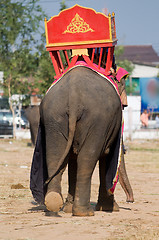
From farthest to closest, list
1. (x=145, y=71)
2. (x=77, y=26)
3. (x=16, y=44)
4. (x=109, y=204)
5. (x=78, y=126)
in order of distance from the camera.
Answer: (x=145, y=71)
(x=16, y=44)
(x=109, y=204)
(x=77, y=26)
(x=78, y=126)

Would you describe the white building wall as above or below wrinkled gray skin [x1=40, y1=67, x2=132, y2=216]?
below

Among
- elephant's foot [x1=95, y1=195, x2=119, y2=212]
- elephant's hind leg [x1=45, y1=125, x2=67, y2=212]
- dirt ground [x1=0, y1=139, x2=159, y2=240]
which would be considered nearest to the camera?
dirt ground [x1=0, y1=139, x2=159, y2=240]

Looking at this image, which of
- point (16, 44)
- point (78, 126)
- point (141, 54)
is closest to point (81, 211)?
point (78, 126)

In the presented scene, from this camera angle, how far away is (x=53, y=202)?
19.5ft

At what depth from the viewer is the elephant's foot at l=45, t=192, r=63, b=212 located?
5934mm

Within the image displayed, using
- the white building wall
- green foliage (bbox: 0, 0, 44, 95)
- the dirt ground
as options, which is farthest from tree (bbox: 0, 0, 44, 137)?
the white building wall

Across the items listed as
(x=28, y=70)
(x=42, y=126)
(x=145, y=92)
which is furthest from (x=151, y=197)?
(x=145, y=92)

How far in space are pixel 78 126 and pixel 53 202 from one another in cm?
91

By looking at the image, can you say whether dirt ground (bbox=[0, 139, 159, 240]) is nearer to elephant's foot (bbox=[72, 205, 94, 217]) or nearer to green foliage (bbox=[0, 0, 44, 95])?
elephant's foot (bbox=[72, 205, 94, 217])

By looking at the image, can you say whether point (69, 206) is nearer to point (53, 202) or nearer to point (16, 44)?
point (53, 202)

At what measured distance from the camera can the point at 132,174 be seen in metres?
12.8

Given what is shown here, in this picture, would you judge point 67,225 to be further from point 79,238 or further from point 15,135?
point 15,135

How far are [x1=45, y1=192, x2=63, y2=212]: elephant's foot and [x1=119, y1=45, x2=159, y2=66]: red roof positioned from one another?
69.0m

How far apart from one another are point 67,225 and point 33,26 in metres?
24.1
